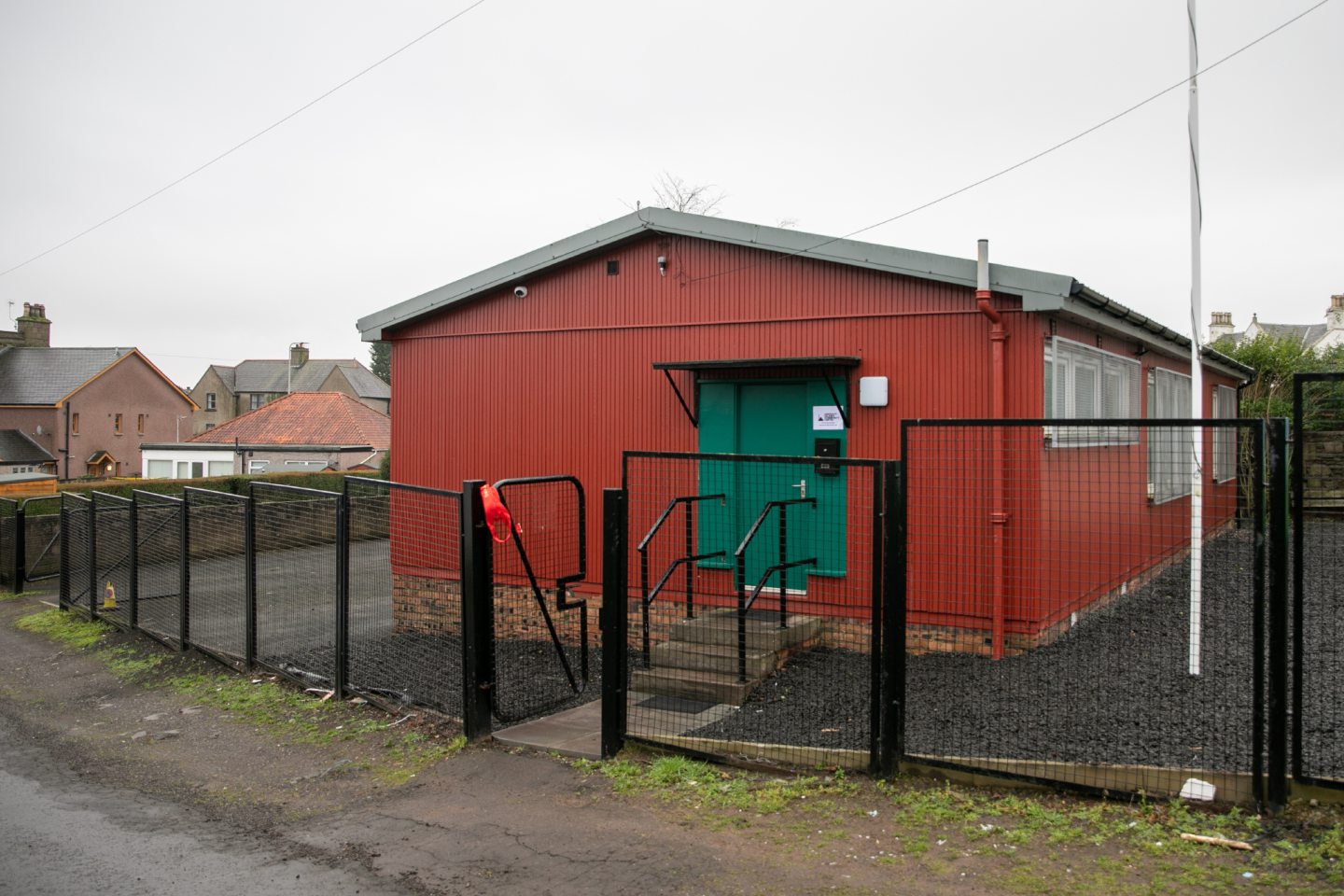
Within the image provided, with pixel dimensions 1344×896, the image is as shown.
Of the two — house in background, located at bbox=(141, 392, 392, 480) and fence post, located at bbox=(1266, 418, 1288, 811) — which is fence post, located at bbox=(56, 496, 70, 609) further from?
house in background, located at bbox=(141, 392, 392, 480)

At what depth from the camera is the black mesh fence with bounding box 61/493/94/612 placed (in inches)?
551

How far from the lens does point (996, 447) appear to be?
838 centimetres

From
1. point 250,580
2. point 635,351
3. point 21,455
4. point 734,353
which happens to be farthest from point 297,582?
point 21,455

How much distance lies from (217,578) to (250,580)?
1.52 m

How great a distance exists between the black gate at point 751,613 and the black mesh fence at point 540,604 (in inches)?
21.6

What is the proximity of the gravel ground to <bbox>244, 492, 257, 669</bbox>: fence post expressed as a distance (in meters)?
5.05

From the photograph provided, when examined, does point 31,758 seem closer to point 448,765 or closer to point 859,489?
point 448,765

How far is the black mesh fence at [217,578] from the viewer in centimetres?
1028

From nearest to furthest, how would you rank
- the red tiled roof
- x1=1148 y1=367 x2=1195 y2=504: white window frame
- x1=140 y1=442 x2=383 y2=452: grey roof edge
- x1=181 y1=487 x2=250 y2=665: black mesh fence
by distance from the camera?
x1=181 y1=487 x2=250 y2=665: black mesh fence < x1=1148 y1=367 x2=1195 y2=504: white window frame < x1=140 y1=442 x2=383 y2=452: grey roof edge < the red tiled roof

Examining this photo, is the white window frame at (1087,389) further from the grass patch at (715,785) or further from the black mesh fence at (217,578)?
the black mesh fence at (217,578)

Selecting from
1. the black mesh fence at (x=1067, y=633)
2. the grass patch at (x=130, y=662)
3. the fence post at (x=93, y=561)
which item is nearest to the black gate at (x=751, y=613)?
the black mesh fence at (x=1067, y=633)

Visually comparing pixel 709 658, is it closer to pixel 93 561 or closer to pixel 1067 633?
pixel 1067 633

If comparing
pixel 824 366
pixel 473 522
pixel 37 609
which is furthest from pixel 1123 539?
pixel 37 609

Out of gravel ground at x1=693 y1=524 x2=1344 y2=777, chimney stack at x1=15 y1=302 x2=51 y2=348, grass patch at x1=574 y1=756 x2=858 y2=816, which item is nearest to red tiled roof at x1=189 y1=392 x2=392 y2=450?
chimney stack at x1=15 y1=302 x2=51 y2=348
